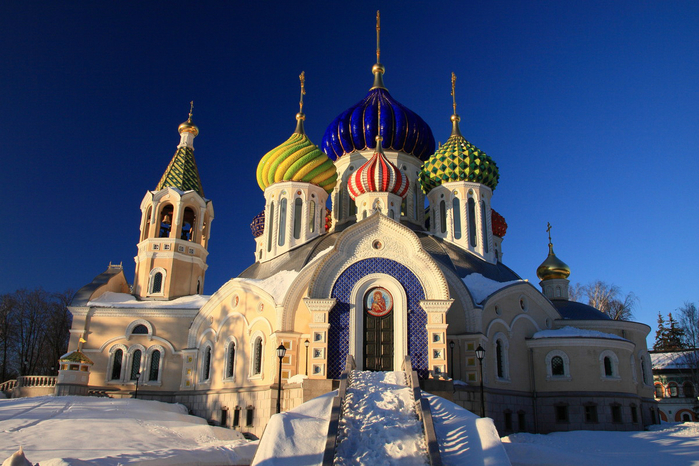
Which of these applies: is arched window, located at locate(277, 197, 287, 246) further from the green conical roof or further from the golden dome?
the golden dome

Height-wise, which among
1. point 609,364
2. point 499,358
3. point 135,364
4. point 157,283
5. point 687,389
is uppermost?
point 157,283

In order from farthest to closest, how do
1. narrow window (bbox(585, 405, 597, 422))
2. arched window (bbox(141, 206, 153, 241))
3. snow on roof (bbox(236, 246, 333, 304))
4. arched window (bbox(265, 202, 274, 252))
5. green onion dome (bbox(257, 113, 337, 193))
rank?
arched window (bbox(141, 206, 153, 241)) < green onion dome (bbox(257, 113, 337, 193)) < arched window (bbox(265, 202, 274, 252)) < narrow window (bbox(585, 405, 597, 422)) < snow on roof (bbox(236, 246, 333, 304))

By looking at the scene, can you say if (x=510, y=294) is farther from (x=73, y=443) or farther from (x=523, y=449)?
(x=73, y=443)

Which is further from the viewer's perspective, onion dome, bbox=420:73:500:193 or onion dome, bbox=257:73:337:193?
onion dome, bbox=257:73:337:193

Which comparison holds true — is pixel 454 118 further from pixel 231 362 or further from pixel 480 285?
pixel 231 362

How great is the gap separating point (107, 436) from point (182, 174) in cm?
1473

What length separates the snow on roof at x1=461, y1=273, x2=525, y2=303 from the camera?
753 inches

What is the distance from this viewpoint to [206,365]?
21344 millimetres

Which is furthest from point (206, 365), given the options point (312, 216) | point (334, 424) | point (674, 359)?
point (674, 359)

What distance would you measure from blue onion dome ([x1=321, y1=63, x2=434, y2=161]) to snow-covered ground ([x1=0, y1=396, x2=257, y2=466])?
12995 millimetres

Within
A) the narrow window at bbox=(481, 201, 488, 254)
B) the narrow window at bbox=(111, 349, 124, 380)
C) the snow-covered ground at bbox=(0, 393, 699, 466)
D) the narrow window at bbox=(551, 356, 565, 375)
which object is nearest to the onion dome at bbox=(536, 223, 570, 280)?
the narrow window at bbox=(481, 201, 488, 254)

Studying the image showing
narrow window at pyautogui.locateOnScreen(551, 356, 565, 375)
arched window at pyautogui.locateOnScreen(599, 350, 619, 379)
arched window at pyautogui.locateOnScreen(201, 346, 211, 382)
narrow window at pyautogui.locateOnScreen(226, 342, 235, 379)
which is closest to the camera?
arched window at pyautogui.locateOnScreen(599, 350, 619, 379)

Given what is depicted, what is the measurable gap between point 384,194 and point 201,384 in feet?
30.0

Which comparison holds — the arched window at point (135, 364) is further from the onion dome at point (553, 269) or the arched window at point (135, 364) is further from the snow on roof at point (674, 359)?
the snow on roof at point (674, 359)
